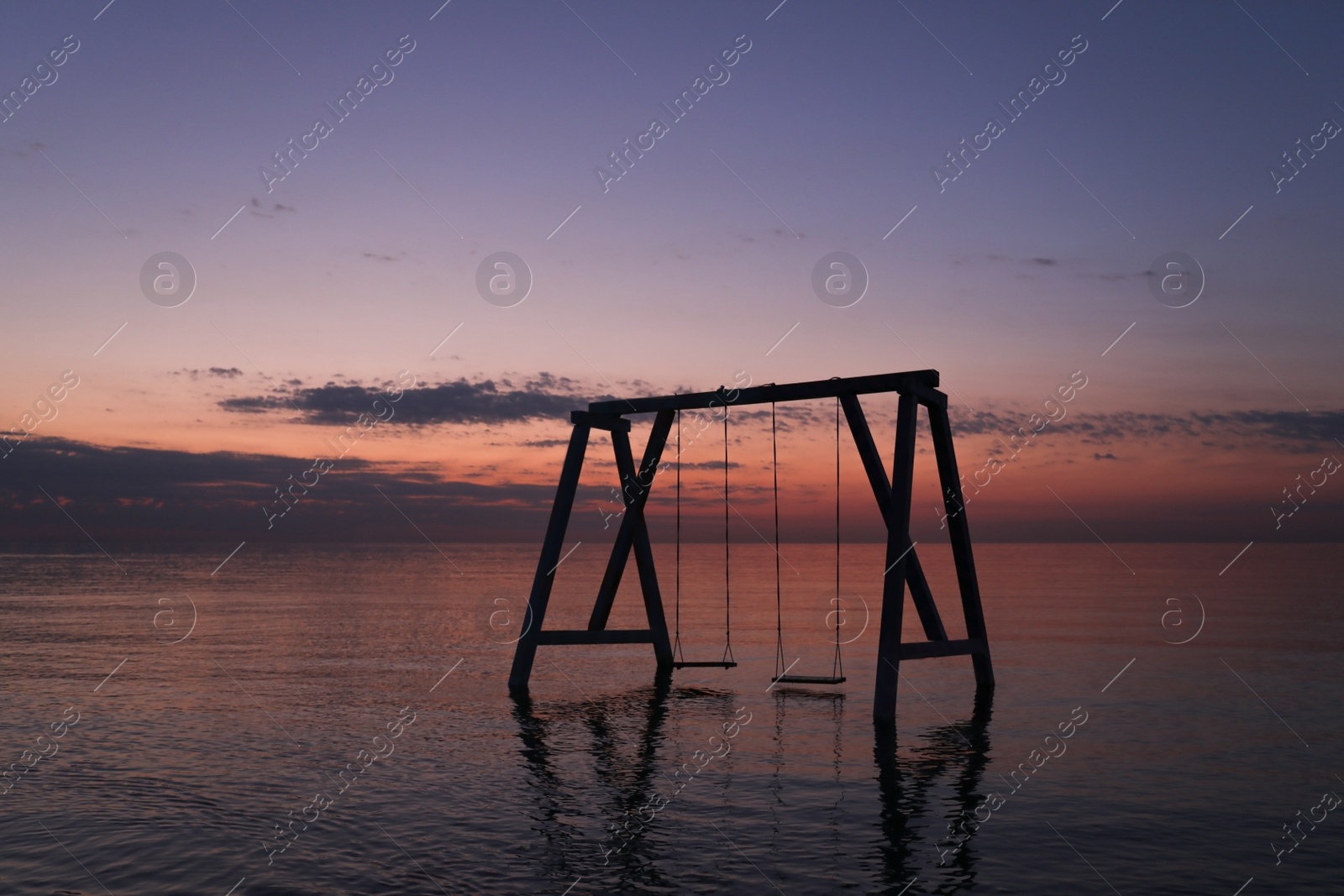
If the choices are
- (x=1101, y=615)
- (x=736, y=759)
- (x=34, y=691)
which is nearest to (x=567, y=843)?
(x=736, y=759)

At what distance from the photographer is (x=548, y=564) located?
641 inches

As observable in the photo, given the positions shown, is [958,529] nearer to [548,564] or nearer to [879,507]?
[879,507]

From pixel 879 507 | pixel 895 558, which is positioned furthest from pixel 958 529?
pixel 895 558

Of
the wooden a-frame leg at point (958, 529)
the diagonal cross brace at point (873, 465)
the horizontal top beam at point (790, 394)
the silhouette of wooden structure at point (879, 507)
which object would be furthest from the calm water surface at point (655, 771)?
the horizontal top beam at point (790, 394)

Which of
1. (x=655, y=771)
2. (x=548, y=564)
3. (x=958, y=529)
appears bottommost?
(x=655, y=771)

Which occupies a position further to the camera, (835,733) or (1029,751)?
(835,733)

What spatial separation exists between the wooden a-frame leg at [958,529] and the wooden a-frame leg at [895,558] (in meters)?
1.25

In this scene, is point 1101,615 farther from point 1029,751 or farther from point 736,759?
point 736,759

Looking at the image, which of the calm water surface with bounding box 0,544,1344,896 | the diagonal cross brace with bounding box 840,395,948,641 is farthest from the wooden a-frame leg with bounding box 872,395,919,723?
the calm water surface with bounding box 0,544,1344,896

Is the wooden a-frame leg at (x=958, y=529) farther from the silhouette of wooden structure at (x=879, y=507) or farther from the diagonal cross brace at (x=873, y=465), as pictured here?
the diagonal cross brace at (x=873, y=465)

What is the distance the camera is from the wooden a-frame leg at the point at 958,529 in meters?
14.8

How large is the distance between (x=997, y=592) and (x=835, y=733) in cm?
3545

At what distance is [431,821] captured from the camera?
8.90 meters

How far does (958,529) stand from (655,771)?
674 centimetres
